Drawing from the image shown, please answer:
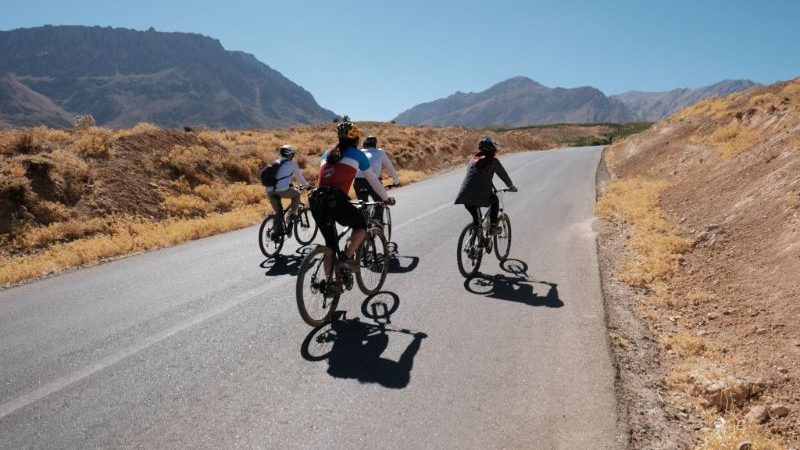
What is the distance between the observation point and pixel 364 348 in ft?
18.1

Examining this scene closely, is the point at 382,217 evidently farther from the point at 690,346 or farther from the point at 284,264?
the point at 690,346

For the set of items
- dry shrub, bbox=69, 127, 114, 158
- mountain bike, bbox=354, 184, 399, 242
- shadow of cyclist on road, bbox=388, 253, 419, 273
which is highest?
dry shrub, bbox=69, 127, 114, 158

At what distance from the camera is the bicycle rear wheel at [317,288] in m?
5.85

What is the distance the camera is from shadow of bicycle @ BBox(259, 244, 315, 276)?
863cm

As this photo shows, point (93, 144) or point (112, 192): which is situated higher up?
point (93, 144)

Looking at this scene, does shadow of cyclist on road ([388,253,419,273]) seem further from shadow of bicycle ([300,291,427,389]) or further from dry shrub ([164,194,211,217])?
dry shrub ([164,194,211,217])

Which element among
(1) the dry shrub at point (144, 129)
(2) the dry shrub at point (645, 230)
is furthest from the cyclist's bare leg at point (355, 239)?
(1) the dry shrub at point (144, 129)

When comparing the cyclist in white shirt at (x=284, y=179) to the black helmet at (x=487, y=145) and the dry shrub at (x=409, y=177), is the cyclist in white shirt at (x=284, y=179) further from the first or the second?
the dry shrub at (x=409, y=177)

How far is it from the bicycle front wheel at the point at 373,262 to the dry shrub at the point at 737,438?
14.3ft

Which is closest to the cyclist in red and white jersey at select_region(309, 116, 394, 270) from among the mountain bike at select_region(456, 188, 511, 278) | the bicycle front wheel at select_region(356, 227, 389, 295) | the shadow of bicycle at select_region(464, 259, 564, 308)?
the bicycle front wheel at select_region(356, 227, 389, 295)

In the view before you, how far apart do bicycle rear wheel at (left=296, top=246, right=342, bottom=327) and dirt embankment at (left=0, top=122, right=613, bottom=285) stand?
258 inches

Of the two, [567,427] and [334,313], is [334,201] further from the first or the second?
[567,427]

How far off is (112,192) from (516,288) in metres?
14.1

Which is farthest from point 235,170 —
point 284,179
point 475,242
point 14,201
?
point 475,242
